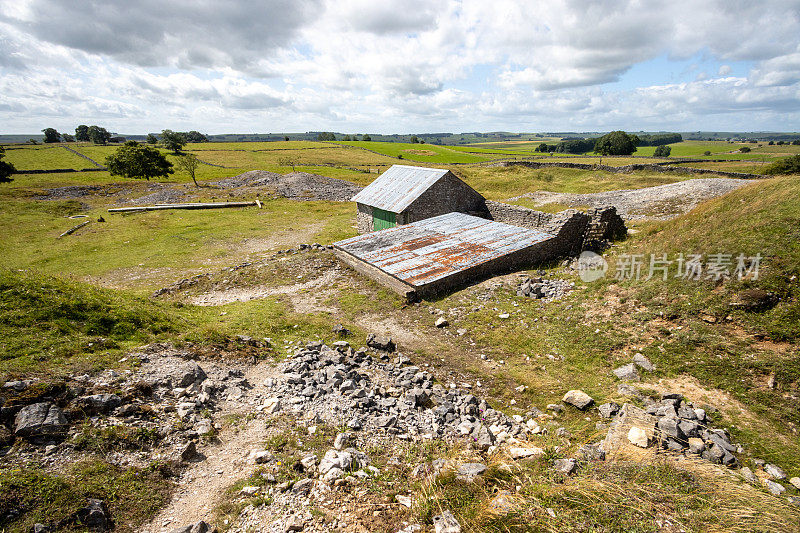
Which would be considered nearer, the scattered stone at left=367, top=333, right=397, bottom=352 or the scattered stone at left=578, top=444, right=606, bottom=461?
the scattered stone at left=578, top=444, right=606, bottom=461

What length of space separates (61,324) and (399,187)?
863 inches

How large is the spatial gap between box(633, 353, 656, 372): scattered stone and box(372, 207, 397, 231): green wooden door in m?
17.8

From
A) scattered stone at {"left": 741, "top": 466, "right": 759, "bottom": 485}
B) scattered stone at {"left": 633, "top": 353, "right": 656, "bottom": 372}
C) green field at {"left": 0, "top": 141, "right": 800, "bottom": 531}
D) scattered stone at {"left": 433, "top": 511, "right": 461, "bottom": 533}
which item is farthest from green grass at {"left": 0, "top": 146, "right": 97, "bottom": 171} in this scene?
scattered stone at {"left": 741, "top": 466, "right": 759, "bottom": 485}

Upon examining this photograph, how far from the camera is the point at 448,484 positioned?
19.4 ft

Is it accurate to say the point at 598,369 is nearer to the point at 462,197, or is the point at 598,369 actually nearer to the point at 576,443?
the point at 576,443

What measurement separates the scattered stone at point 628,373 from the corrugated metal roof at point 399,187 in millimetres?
16943

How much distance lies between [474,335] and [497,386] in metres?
2.83

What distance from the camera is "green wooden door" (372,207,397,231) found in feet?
83.3

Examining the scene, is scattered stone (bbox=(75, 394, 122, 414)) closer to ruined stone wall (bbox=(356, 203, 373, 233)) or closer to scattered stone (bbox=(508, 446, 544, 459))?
scattered stone (bbox=(508, 446, 544, 459))

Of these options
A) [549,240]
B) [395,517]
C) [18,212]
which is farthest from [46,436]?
[18,212]

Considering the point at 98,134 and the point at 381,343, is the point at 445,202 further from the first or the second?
the point at 98,134

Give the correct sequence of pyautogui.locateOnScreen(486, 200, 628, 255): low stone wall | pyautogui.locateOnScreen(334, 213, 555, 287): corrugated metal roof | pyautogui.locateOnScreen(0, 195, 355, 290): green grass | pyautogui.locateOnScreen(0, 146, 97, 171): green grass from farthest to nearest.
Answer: pyautogui.locateOnScreen(0, 146, 97, 171): green grass < pyautogui.locateOnScreen(0, 195, 355, 290): green grass < pyautogui.locateOnScreen(486, 200, 628, 255): low stone wall < pyautogui.locateOnScreen(334, 213, 555, 287): corrugated metal roof

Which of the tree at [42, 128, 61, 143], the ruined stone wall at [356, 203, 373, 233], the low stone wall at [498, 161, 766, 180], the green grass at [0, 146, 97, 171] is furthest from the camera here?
the tree at [42, 128, 61, 143]

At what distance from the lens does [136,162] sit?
54.8 m
